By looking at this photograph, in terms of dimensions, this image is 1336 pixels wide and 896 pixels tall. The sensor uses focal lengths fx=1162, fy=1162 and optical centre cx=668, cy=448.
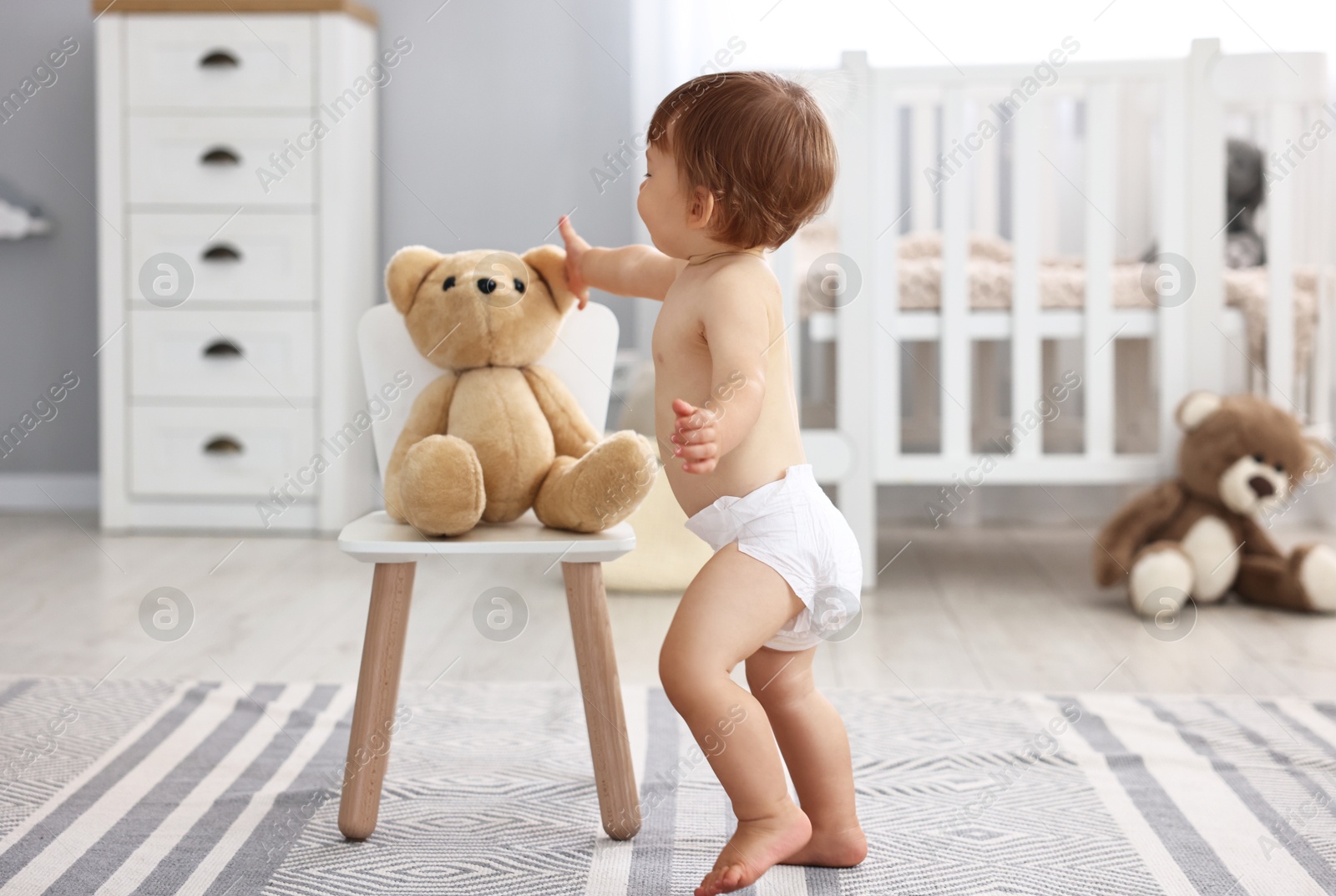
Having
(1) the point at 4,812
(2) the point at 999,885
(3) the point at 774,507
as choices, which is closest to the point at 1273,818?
(2) the point at 999,885

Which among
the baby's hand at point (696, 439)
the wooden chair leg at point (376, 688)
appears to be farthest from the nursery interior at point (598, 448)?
the baby's hand at point (696, 439)

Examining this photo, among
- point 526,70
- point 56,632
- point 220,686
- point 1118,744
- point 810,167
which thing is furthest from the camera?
point 526,70

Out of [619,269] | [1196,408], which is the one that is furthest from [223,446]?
[1196,408]

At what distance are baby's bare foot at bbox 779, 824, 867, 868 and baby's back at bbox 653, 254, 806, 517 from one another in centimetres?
27

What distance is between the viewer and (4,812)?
98cm

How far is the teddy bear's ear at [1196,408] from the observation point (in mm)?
1814

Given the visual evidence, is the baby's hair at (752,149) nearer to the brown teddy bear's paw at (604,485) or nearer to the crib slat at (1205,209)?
the brown teddy bear's paw at (604,485)

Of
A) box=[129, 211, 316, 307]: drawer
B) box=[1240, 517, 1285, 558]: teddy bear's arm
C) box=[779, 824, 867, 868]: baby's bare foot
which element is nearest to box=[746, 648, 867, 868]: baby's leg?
box=[779, 824, 867, 868]: baby's bare foot

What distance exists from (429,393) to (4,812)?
0.50m

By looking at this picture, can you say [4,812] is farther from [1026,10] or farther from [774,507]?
[1026,10]

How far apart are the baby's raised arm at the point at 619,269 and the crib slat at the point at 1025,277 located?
109 cm

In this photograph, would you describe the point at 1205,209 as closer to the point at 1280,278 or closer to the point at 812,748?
the point at 1280,278

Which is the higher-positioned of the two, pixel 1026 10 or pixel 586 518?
pixel 1026 10

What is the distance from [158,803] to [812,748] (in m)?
0.58
